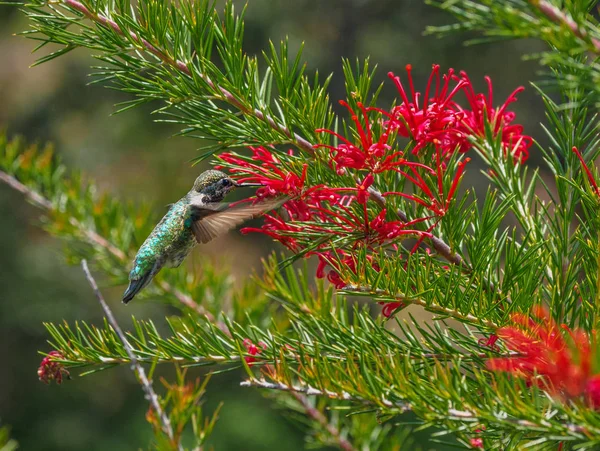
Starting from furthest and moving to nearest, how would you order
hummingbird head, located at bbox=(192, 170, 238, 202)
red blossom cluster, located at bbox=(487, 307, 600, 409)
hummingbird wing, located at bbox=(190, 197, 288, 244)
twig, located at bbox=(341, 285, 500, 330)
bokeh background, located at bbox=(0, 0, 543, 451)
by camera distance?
bokeh background, located at bbox=(0, 0, 543, 451) < hummingbird head, located at bbox=(192, 170, 238, 202) < hummingbird wing, located at bbox=(190, 197, 288, 244) < twig, located at bbox=(341, 285, 500, 330) < red blossom cluster, located at bbox=(487, 307, 600, 409)

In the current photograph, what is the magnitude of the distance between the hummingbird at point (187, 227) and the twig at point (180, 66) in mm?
265

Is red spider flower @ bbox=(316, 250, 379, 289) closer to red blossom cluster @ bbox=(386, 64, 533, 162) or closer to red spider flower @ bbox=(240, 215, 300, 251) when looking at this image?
red spider flower @ bbox=(240, 215, 300, 251)

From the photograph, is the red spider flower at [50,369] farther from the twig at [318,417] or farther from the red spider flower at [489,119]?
the red spider flower at [489,119]

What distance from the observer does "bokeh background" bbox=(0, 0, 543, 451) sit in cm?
588

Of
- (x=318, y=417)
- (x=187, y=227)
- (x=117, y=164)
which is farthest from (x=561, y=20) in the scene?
(x=117, y=164)

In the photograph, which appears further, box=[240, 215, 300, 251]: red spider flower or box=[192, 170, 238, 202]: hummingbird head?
box=[192, 170, 238, 202]: hummingbird head

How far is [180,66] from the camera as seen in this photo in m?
0.84

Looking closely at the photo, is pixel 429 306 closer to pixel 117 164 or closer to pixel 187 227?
pixel 187 227

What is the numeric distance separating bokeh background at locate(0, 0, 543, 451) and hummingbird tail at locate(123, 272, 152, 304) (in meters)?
4.47

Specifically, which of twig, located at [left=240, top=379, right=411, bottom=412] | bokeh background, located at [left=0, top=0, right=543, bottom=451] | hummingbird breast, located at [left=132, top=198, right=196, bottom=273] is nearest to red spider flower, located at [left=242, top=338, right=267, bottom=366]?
twig, located at [left=240, top=379, right=411, bottom=412]

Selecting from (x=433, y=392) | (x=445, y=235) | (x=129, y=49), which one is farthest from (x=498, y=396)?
(x=129, y=49)

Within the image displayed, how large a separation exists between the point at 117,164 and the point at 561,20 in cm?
686

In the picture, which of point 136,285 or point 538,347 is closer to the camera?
point 538,347

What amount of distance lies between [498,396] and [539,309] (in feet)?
0.61
